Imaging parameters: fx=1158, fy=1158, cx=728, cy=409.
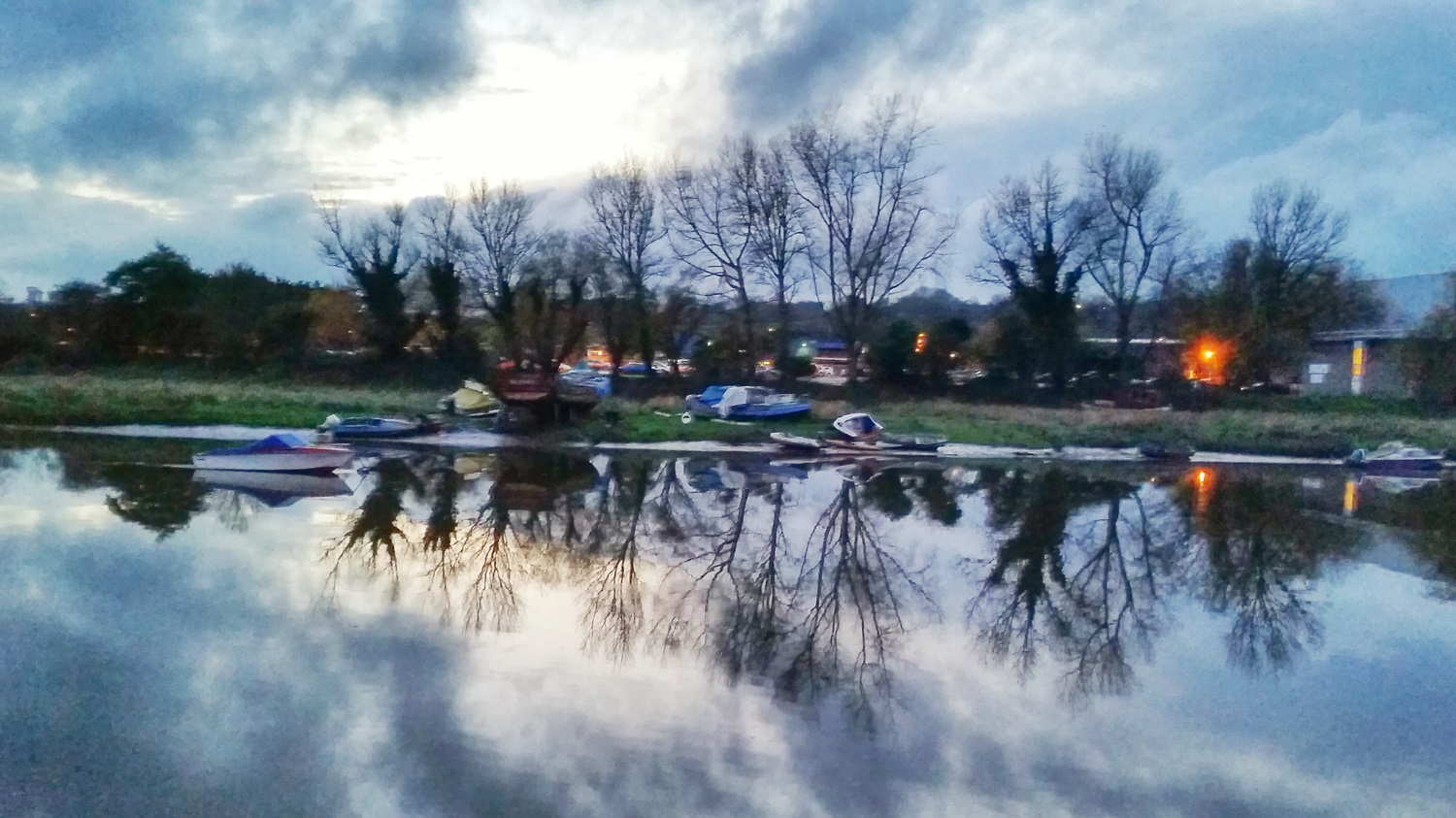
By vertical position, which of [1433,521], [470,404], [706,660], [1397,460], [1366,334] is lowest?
[1397,460]

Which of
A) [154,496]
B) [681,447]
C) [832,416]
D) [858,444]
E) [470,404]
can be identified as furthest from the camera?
[832,416]

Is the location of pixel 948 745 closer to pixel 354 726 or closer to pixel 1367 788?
pixel 1367 788

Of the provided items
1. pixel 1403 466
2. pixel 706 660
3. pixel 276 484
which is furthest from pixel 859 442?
pixel 706 660

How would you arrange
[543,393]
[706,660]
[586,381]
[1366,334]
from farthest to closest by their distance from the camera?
1. [1366,334]
2. [586,381]
3. [543,393]
4. [706,660]

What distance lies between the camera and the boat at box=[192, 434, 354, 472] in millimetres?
24797

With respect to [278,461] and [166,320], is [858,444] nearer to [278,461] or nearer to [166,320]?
[278,461]

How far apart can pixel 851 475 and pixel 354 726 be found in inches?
805

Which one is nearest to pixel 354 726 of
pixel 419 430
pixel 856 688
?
pixel 856 688

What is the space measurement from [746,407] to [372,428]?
39.8 feet

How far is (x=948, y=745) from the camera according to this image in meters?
8.85

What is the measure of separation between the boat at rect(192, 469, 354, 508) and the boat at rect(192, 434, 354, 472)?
12 cm

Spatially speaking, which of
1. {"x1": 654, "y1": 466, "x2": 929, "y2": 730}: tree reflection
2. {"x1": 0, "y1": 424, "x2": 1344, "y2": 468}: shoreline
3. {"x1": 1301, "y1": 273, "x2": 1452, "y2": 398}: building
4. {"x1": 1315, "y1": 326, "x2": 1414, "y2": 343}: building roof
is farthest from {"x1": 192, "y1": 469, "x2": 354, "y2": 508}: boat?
{"x1": 1315, "y1": 326, "x2": 1414, "y2": 343}: building roof

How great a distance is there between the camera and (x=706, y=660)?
11.2 metres

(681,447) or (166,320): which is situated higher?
(166,320)
